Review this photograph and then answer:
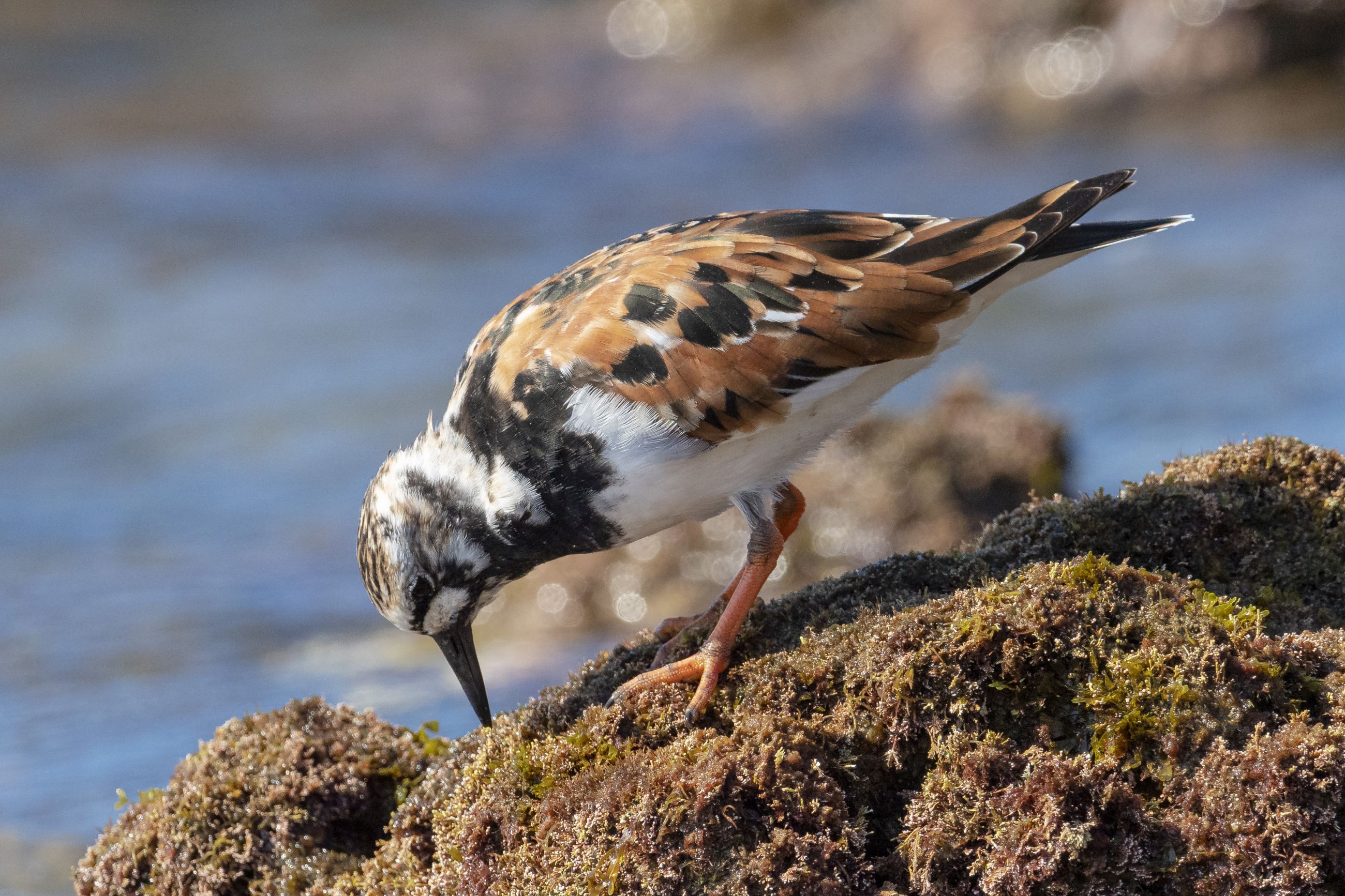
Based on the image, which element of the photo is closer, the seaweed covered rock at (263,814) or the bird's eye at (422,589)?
the bird's eye at (422,589)

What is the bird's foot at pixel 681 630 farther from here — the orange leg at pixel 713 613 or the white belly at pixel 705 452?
the white belly at pixel 705 452

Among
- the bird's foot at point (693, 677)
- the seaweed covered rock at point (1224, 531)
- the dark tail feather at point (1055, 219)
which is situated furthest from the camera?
the dark tail feather at point (1055, 219)

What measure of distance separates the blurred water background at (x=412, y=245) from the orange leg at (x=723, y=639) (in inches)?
129

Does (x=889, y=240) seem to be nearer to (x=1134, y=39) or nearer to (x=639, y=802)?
(x=639, y=802)

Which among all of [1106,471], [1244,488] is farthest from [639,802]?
[1106,471]

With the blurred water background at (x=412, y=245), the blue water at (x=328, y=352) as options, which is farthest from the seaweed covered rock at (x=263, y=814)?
the blue water at (x=328, y=352)

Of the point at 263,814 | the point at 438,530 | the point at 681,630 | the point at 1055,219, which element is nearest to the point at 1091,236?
the point at 1055,219

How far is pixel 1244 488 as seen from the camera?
4797 mm

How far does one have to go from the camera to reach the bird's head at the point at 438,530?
4.66 meters

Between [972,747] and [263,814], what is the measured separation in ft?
8.99

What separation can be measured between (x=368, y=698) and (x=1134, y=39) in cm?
1519

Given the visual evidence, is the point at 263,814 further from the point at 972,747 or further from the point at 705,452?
the point at 972,747

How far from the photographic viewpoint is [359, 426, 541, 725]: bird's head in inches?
184

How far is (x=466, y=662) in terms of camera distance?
196 inches
